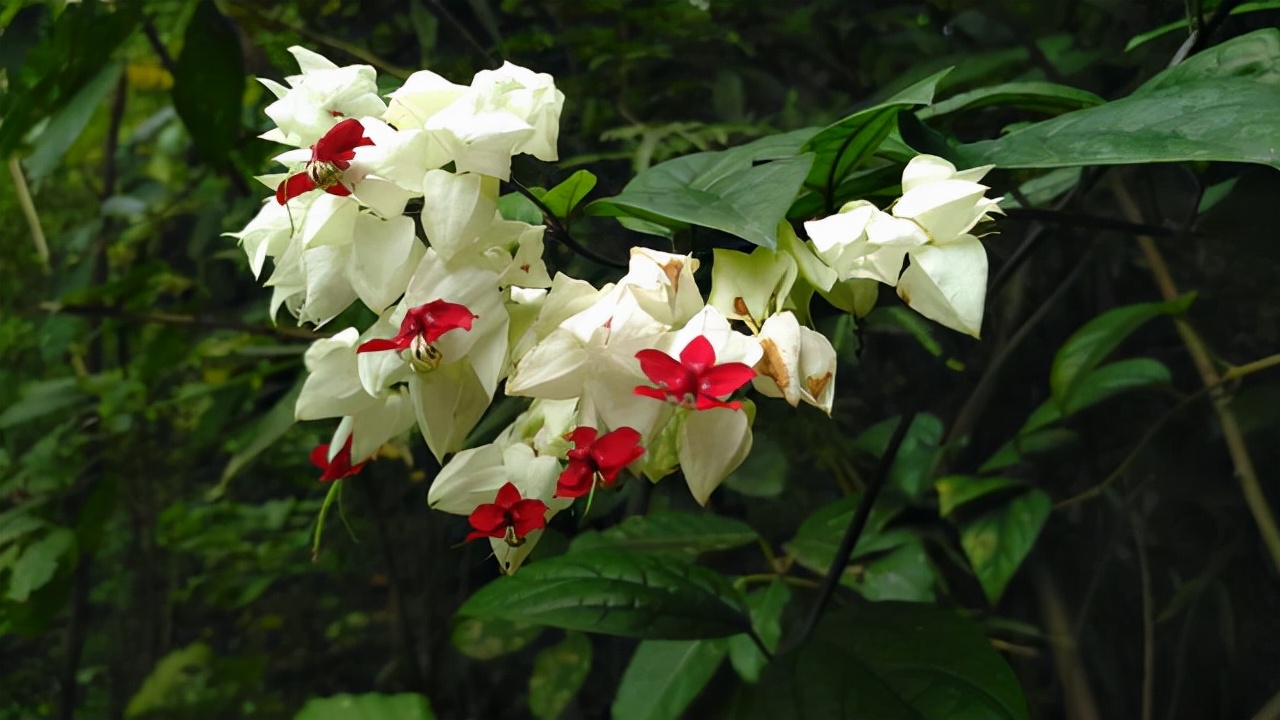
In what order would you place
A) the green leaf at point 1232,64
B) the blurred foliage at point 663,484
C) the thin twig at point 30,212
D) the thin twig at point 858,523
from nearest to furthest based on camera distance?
the green leaf at point 1232,64 < the thin twig at point 858,523 < the blurred foliage at point 663,484 < the thin twig at point 30,212

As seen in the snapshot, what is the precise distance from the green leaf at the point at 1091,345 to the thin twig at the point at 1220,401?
61mm

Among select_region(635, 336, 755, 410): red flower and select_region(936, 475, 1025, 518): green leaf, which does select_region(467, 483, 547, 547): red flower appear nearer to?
select_region(635, 336, 755, 410): red flower

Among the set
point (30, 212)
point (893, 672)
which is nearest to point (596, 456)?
point (893, 672)

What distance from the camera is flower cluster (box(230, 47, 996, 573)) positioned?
278 millimetres

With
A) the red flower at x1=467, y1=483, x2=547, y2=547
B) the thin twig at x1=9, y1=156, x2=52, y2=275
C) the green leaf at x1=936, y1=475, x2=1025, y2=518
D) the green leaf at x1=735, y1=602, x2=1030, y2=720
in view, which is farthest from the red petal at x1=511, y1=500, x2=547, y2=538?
the thin twig at x1=9, y1=156, x2=52, y2=275

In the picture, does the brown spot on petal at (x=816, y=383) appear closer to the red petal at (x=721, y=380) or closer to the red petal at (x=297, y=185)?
the red petal at (x=721, y=380)

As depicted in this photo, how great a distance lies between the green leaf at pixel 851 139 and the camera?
0.32 metres

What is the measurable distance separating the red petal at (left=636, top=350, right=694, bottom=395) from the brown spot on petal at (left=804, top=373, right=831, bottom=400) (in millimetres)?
47

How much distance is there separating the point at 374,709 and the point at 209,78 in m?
0.48

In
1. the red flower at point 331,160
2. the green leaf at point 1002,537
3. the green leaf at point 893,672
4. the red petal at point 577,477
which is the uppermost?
the red flower at point 331,160

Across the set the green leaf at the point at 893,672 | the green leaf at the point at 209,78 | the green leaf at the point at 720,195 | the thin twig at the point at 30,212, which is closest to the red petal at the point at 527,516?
the green leaf at the point at 720,195

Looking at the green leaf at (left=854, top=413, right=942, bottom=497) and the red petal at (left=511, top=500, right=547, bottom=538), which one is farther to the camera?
the green leaf at (left=854, top=413, right=942, bottom=497)

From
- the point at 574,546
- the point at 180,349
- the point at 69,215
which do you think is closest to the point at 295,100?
the point at 574,546

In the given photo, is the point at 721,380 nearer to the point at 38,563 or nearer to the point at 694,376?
the point at 694,376
